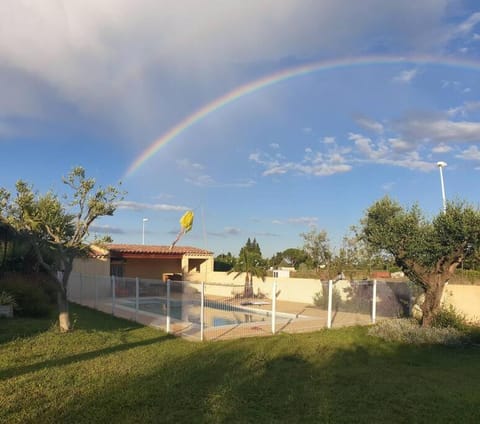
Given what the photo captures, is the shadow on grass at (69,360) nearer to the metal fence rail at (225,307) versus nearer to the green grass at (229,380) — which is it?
the green grass at (229,380)

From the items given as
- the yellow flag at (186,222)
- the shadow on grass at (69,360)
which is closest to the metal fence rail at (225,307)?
the shadow on grass at (69,360)

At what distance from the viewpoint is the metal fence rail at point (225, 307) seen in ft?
37.9

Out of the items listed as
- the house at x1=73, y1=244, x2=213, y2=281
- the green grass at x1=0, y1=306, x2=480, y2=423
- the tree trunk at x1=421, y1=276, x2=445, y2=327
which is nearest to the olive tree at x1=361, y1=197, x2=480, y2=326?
the tree trunk at x1=421, y1=276, x2=445, y2=327

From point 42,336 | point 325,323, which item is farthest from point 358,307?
point 42,336

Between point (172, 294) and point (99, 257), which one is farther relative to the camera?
point (99, 257)

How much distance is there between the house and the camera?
26.3m

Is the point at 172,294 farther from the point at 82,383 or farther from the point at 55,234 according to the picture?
the point at 82,383

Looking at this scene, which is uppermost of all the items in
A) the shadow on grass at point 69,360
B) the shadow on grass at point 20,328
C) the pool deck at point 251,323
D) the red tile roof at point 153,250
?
the red tile roof at point 153,250

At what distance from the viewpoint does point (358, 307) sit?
14.2 m

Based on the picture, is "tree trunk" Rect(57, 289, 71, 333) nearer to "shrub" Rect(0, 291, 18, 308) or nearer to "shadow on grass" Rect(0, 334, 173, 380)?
"shadow on grass" Rect(0, 334, 173, 380)

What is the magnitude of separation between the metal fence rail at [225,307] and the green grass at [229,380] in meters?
1.38

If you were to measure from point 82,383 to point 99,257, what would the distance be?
18.4 m

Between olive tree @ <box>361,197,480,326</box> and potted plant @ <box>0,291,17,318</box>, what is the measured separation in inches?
407

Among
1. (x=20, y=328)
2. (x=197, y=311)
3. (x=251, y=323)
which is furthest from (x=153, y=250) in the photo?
(x=20, y=328)
